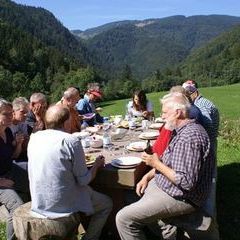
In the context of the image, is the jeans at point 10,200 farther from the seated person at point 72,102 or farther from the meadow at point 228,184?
the seated person at point 72,102

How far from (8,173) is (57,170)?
1444mm

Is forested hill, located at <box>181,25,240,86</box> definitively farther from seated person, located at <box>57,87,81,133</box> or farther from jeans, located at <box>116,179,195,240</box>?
jeans, located at <box>116,179,195,240</box>

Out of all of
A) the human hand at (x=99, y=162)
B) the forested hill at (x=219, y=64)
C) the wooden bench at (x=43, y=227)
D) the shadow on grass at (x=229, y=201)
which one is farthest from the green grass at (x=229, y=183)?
the forested hill at (x=219, y=64)

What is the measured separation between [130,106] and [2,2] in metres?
197

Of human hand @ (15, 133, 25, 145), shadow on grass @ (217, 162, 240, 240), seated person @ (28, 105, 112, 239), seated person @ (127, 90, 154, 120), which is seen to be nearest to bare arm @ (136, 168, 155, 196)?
seated person @ (28, 105, 112, 239)

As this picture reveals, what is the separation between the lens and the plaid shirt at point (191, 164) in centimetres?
395

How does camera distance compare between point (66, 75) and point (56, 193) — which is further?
point (66, 75)

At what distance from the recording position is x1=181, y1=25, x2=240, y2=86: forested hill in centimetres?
9819

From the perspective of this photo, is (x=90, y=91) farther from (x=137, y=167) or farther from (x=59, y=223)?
(x=59, y=223)

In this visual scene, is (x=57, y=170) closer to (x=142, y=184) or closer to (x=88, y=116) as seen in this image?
(x=142, y=184)

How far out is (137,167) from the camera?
4785 millimetres

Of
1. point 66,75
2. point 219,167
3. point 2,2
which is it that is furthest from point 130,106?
point 2,2

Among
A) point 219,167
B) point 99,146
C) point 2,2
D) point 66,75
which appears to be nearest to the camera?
point 99,146

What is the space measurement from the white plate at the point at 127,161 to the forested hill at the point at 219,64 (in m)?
91.9
